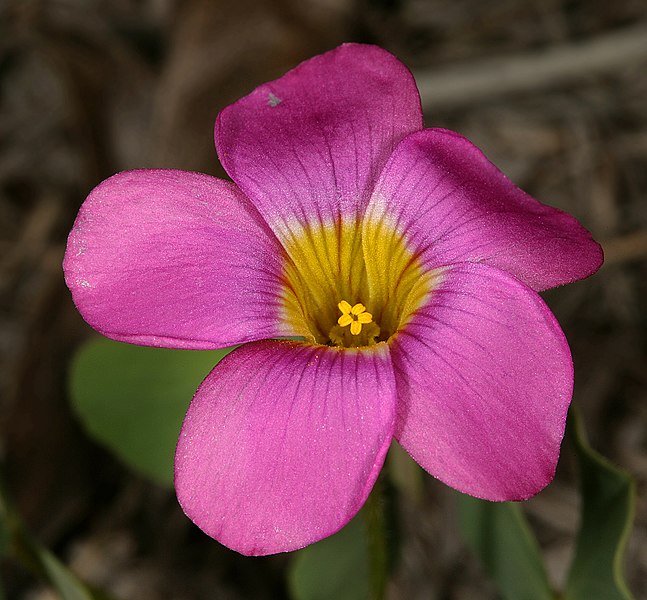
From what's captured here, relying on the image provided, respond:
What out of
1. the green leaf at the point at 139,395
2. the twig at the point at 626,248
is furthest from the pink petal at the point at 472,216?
the twig at the point at 626,248

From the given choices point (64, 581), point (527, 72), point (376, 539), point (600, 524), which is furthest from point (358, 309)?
point (527, 72)

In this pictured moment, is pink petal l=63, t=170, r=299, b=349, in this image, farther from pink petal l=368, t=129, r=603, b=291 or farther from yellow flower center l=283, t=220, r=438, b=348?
pink petal l=368, t=129, r=603, b=291

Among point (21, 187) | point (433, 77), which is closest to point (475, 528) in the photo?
point (433, 77)

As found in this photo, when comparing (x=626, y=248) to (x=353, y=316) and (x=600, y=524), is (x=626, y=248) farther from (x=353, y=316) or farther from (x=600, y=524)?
(x=353, y=316)

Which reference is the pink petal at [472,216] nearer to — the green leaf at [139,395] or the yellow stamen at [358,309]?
the yellow stamen at [358,309]

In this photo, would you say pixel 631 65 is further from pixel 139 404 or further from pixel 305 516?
pixel 305 516
